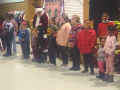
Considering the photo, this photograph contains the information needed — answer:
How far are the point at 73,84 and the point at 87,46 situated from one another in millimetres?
1049

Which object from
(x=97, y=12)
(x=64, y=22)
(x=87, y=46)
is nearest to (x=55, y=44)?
(x=64, y=22)

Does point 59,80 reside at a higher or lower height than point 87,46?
lower

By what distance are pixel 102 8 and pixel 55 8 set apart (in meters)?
1.93

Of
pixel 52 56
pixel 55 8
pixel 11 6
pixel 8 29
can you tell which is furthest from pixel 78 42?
pixel 11 6

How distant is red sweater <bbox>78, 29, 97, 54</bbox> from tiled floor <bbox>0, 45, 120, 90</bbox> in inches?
24.0

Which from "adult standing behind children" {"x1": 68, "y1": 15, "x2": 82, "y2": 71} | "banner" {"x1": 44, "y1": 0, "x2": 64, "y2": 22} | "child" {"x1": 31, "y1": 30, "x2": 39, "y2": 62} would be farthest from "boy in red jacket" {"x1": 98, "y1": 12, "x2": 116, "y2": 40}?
"banner" {"x1": 44, "y1": 0, "x2": 64, "y2": 22}

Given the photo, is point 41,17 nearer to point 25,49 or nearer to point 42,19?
point 42,19

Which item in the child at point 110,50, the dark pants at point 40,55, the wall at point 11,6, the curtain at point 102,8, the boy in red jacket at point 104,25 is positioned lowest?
the dark pants at point 40,55

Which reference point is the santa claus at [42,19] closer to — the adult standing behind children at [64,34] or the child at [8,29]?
the adult standing behind children at [64,34]

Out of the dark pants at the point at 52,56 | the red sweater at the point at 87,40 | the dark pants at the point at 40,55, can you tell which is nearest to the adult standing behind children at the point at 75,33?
the red sweater at the point at 87,40

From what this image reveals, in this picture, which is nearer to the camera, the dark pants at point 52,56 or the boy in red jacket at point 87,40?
the boy in red jacket at point 87,40

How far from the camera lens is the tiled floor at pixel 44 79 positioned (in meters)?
4.57

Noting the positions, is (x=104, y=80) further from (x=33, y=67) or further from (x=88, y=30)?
(x=33, y=67)

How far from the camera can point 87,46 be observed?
5.37m
